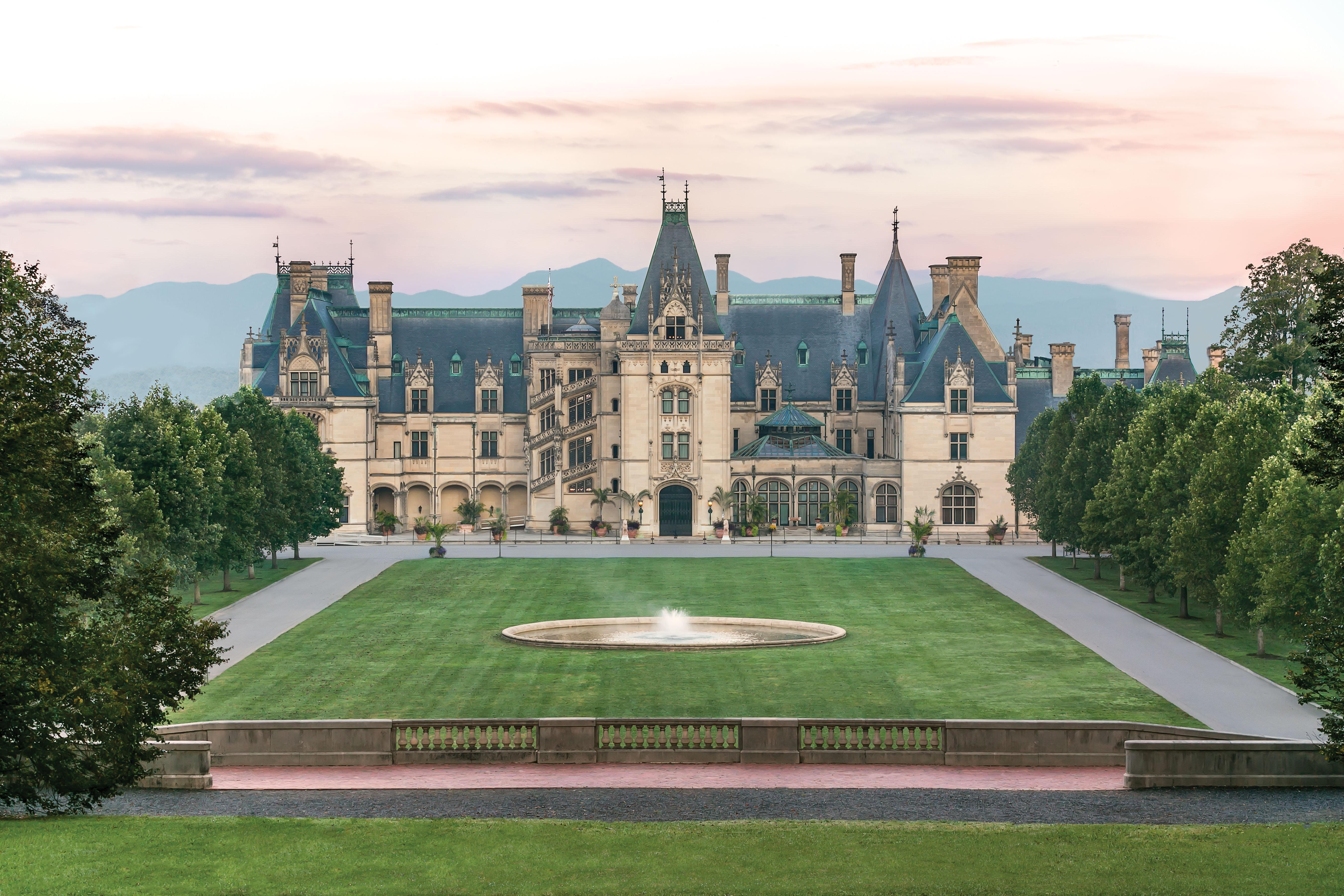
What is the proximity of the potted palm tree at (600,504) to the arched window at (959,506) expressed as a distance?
21567 mm

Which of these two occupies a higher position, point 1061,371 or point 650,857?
point 1061,371

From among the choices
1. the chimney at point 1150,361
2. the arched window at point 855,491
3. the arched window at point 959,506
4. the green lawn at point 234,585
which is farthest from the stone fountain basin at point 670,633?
the chimney at point 1150,361

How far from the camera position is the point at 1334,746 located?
25.8m

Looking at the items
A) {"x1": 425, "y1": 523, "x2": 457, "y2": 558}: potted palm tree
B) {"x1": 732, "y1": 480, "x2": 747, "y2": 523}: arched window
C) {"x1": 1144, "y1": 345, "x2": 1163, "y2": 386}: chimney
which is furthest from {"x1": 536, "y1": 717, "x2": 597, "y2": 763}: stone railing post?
{"x1": 1144, "y1": 345, "x2": 1163, "y2": 386}: chimney

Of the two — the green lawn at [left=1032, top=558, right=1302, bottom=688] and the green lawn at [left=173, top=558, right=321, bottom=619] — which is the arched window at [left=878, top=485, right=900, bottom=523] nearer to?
the green lawn at [left=1032, top=558, right=1302, bottom=688]

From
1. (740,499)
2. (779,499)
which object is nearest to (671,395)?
(740,499)

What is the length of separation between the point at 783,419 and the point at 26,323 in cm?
7685

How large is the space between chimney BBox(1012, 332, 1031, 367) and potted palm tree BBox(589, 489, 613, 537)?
106ft

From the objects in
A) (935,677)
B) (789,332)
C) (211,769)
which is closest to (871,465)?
(789,332)

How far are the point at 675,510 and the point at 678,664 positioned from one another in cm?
5132

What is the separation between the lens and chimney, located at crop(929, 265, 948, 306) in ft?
359

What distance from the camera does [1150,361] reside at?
11812 centimetres

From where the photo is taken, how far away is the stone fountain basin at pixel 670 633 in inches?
1991

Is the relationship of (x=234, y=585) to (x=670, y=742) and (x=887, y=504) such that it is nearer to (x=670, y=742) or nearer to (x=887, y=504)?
(x=670, y=742)
